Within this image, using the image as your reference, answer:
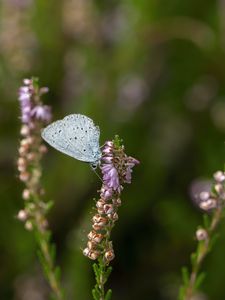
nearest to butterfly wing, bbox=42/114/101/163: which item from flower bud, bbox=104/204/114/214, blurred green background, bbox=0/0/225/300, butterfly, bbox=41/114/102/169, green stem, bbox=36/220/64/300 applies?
butterfly, bbox=41/114/102/169

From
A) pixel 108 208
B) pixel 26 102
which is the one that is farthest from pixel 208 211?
pixel 26 102

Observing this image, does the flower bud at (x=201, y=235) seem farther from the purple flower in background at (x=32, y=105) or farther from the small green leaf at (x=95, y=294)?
the purple flower in background at (x=32, y=105)

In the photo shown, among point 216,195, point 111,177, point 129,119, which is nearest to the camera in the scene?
point 111,177

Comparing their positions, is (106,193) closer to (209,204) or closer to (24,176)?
(209,204)

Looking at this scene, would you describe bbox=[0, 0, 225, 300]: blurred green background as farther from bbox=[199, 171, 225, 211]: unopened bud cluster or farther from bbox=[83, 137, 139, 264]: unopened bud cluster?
bbox=[83, 137, 139, 264]: unopened bud cluster

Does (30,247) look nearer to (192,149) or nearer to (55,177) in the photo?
(55,177)

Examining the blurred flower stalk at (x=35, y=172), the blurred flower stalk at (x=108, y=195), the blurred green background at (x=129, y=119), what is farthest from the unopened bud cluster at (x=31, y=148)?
the blurred green background at (x=129, y=119)

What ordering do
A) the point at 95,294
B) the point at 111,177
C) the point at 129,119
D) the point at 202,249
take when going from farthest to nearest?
1. the point at 129,119
2. the point at 202,249
3. the point at 95,294
4. the point at 111,177
